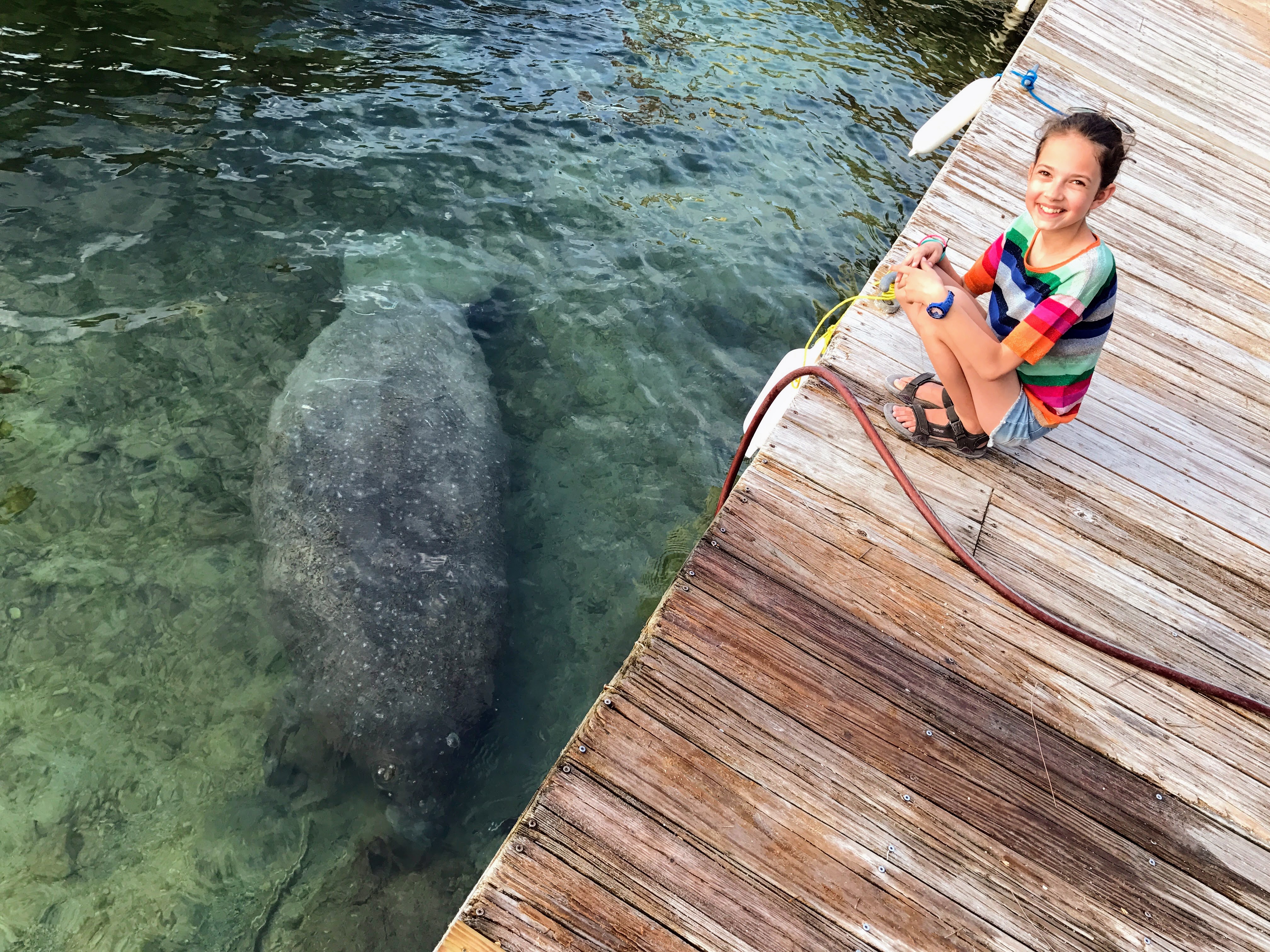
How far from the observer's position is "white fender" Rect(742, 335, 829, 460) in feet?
13.8

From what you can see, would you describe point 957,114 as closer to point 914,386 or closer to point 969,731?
point 914,386

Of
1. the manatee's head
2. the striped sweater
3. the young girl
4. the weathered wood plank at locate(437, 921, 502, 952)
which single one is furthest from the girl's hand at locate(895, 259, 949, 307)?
the manatee's head

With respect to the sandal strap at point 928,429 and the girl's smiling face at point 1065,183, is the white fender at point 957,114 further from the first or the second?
the girl's smiling face at point 1065,183

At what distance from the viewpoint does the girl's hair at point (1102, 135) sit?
2918mm

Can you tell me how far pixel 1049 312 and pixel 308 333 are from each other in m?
5.10

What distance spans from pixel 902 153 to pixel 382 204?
260 inches

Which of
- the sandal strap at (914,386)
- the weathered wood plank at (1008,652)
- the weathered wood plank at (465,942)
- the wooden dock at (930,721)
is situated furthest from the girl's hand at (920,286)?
the weathered wood plank at (465,942)

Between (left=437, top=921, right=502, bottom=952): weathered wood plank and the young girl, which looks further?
the young girl

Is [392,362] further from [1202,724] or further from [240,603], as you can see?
[1202,724]

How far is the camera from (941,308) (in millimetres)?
3336

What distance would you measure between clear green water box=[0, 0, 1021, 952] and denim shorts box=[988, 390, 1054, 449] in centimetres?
217

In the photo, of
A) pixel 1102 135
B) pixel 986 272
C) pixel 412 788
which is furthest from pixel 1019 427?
pixel 412 788

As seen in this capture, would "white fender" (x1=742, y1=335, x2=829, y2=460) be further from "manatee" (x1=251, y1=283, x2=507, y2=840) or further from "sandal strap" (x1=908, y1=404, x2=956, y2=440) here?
"manatee" (x1=251, y1=283, x2=507, y2=840)

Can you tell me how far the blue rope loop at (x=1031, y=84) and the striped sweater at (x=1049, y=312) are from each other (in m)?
5.23
